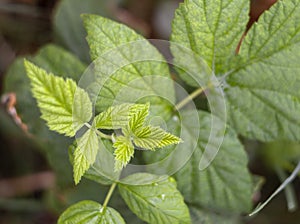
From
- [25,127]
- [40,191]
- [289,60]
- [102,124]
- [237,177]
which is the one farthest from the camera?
[40,191]

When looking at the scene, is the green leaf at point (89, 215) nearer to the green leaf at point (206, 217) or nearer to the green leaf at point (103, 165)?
the green leaf at point (103, 165)

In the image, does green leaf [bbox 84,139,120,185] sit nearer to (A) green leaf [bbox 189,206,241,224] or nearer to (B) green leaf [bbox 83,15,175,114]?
(B) green leaf [bbox 83,15,175,114]

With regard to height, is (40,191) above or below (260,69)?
below

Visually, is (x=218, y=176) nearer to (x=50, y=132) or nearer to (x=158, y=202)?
(x=158, y=202)


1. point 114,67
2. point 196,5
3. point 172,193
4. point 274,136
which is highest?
point 196,5

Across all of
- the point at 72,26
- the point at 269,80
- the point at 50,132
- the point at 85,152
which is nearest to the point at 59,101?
the point at 85,152

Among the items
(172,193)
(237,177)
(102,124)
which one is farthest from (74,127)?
(237,177)

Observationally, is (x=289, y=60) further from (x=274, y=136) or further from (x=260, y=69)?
(x=274, y=136)
